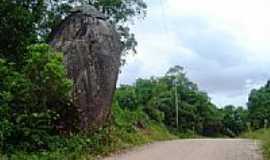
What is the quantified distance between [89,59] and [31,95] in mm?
3396

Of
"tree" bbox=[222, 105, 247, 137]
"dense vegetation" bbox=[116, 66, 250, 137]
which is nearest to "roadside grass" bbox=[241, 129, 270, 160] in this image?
"dense vegetation" bbox=[116, 66, 250, 137]

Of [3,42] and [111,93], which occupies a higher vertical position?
[3,42]

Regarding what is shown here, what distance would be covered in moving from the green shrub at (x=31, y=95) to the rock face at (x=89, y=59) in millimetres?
1955

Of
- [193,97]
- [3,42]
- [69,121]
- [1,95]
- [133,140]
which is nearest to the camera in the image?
[1,95]

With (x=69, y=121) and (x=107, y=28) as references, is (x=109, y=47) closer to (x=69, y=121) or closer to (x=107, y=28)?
(x=107, y=28)

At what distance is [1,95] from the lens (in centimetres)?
1575

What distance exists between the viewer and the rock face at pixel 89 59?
18219 mm

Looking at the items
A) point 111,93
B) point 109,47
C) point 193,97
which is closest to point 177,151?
point 111,93

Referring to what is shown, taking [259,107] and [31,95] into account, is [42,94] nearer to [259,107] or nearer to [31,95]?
[31,95]

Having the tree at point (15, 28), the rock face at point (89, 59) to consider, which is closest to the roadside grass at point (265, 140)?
the rock face at point (89, 59)

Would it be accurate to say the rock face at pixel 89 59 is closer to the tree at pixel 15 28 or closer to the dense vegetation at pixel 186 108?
the tree at pixel 15 28

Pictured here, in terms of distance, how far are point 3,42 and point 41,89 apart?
4.28m

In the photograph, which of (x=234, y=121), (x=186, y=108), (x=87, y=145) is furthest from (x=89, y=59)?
(x=234, y=121)

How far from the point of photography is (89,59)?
18.6m
